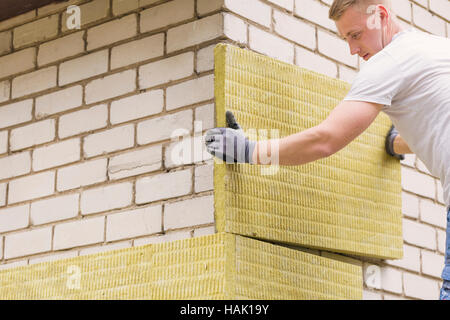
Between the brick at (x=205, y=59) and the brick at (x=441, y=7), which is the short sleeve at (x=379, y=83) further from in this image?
the brick at (x=441, y=7)

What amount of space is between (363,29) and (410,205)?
98cm

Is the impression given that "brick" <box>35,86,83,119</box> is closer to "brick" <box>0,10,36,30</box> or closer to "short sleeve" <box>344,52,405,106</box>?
"brick" <box>0,10,36,30</box>

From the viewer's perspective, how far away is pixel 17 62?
3506 mm

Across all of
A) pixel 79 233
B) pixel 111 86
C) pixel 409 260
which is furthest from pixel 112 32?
pixel 409 260

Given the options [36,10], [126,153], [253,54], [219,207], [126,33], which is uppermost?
[36,10]

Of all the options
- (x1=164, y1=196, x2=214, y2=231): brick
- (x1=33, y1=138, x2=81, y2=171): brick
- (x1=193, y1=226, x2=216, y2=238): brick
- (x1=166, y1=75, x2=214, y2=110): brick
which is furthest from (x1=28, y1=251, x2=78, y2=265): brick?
(x1=166, y1=75, x2=214, y2=110): brick

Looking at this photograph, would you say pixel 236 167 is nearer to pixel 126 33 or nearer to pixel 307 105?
pixel 307 105

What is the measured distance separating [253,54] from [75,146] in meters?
0.82

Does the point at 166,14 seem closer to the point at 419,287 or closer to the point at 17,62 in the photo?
the point at 17,62

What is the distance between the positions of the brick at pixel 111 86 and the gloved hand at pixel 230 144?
0.57m

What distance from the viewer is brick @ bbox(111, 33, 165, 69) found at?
9.98 feet
